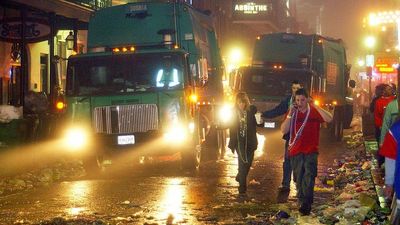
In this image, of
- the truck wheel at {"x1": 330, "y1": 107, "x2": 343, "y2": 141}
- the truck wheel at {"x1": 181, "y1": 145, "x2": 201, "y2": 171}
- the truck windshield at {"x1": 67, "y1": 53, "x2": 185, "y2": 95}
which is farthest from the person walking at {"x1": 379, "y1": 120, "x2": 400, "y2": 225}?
the truck wheel at {"x1": 330, "y1": 107, "x2": 343, "y2": 141}

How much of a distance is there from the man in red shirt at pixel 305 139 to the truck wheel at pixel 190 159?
17.8ft

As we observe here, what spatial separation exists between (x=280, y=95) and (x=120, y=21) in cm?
591

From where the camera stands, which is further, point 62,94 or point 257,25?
point 257,25

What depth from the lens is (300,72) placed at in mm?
20094

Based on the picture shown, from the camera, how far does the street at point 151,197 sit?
9.24 meters

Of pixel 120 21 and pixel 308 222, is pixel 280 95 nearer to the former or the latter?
pixel 120 21

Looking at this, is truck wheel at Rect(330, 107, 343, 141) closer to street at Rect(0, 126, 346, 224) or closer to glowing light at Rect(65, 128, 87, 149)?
street at Rect(0, 126, 346, 224)

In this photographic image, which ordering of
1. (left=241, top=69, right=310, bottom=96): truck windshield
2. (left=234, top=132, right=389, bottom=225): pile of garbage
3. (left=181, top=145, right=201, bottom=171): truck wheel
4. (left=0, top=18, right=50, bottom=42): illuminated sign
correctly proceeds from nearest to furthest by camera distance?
(left=234, top=132, right=389, bottom=225): pile of garbage, (left=181, top=145, right=201, bottom=171): truck wheel, (left=0, top=18, right=50, bottom=42): illuminated sign, (left=241, top=69, right=310, bottom=96): truck windshield

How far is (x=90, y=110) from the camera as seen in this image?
14.0 metres

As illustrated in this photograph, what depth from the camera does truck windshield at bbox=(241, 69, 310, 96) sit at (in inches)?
790

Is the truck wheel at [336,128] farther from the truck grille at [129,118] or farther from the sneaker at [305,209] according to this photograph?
the sneaker at [305,209]

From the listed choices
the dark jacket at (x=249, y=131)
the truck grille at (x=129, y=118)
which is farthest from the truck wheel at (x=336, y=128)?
the dark jacket at (x=249, y=131)

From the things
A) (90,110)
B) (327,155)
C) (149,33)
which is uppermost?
(149,33)

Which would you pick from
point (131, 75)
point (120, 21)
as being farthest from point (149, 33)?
point (131, 75)
